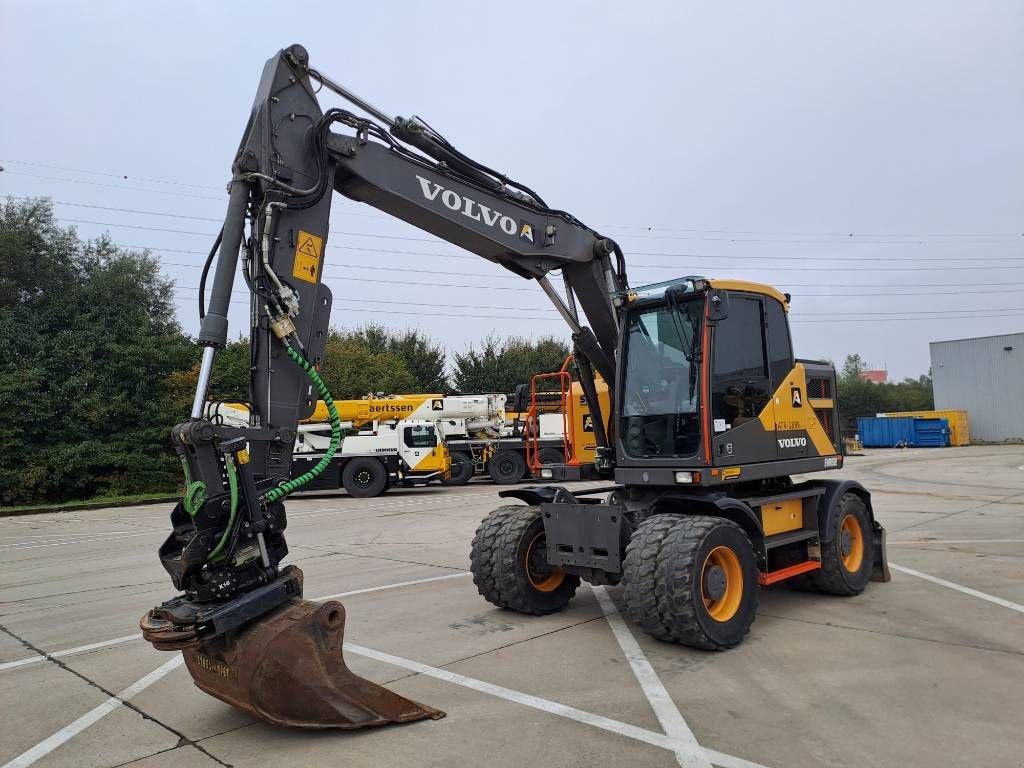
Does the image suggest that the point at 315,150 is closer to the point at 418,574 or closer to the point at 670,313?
the point at 670,313

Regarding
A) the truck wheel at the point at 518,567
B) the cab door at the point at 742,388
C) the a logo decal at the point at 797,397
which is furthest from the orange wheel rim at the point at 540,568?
the a logo decal at the point at 797,397

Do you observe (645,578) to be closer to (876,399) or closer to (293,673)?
(293,673)

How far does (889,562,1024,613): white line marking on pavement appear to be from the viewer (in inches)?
260

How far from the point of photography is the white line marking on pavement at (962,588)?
6.61 metres

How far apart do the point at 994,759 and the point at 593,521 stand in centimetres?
308

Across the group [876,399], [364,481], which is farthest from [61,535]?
[876,399]

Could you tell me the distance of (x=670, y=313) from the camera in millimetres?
6441

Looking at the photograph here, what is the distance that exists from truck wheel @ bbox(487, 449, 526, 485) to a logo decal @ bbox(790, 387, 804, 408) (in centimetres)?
1782

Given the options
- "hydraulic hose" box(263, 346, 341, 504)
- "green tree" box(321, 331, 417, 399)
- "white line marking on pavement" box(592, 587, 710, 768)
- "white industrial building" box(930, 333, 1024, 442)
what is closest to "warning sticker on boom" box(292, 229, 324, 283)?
"hydraulic hose" box(263, 346, 341, 504)

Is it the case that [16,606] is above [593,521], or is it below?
below

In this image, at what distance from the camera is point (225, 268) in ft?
14.9

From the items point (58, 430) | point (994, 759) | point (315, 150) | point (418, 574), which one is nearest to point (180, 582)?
point (315, 150)

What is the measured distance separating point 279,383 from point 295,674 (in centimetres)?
175

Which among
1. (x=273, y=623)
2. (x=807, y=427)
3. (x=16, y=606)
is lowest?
(x=16, y=606)
